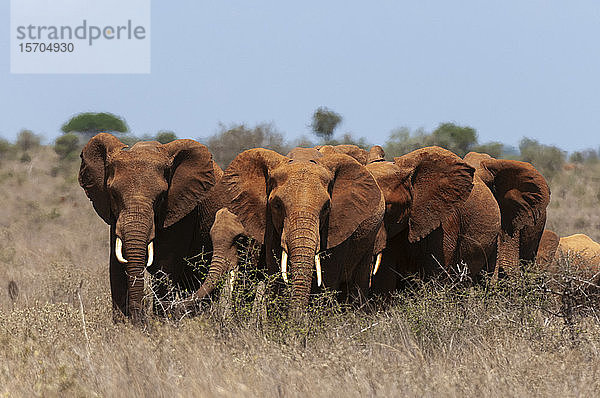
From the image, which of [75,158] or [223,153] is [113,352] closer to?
[223,153]

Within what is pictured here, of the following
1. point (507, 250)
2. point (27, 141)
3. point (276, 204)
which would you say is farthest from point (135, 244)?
point (27, 141)

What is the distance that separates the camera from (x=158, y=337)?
290 inches

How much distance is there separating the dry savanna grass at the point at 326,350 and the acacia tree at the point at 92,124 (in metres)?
43.4

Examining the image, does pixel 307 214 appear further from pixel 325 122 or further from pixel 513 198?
pixel 325 122

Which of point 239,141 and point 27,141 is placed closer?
point 239,141

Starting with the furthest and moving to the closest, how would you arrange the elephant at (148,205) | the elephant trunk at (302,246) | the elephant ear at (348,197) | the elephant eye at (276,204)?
the elephant at (148,205)
the elephant ear at (348,197)
the elephant eye at (276,204)
the elephant trunk at (302,246)

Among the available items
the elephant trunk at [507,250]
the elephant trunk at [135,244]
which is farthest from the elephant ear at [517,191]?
the elephant trunk at [135,244]

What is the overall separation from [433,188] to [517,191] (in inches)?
96.3

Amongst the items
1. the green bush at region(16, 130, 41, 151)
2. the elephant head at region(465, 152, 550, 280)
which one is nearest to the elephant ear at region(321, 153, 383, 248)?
the elephant head at region(465, 152, 550, 280)

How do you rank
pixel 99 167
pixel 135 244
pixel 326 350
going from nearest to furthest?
pixel 326 350
pixel 135 244
pixel 99 167

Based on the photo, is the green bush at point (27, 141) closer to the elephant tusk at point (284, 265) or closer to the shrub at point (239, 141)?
the shrub at point (239, 141)

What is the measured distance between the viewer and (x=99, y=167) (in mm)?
Answer: 9539

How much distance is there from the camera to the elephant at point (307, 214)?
732 centimetres

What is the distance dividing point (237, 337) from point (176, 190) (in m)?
2.50
